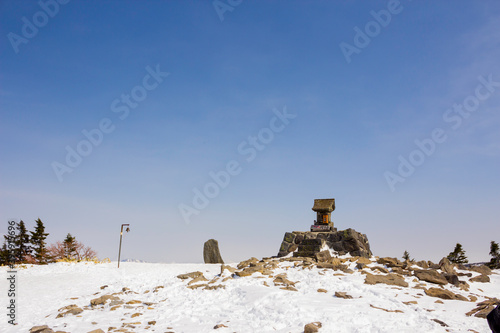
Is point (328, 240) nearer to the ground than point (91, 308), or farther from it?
farther from it

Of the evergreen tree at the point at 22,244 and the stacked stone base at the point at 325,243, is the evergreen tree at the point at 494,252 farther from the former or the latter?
the evergreen tree at the point at 22,244

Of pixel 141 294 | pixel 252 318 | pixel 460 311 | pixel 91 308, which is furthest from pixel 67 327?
pixel 460 311

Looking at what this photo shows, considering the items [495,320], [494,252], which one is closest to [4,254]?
[495,320]

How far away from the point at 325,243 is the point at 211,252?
665 cm

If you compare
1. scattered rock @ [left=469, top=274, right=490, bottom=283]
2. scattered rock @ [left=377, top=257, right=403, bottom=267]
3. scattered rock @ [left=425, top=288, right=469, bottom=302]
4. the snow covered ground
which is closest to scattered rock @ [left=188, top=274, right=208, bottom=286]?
the snow covered ground

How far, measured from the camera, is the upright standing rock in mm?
19734

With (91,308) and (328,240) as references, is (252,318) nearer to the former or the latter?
(91,308)

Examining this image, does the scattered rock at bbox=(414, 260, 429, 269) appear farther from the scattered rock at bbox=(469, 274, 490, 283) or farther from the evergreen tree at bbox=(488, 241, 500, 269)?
the evergreen tree at bbox=(488, 241, 500, 269)

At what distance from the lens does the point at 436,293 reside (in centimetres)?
1042

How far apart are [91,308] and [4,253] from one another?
2839 cm

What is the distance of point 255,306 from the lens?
31.0 feet

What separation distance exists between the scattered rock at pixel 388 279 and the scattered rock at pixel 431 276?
2.72 feet

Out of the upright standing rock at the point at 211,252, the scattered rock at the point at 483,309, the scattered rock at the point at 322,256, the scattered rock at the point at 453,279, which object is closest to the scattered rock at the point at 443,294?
the scattered rock at the point at 483,309

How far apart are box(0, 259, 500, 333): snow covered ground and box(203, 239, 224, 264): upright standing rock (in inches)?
166
